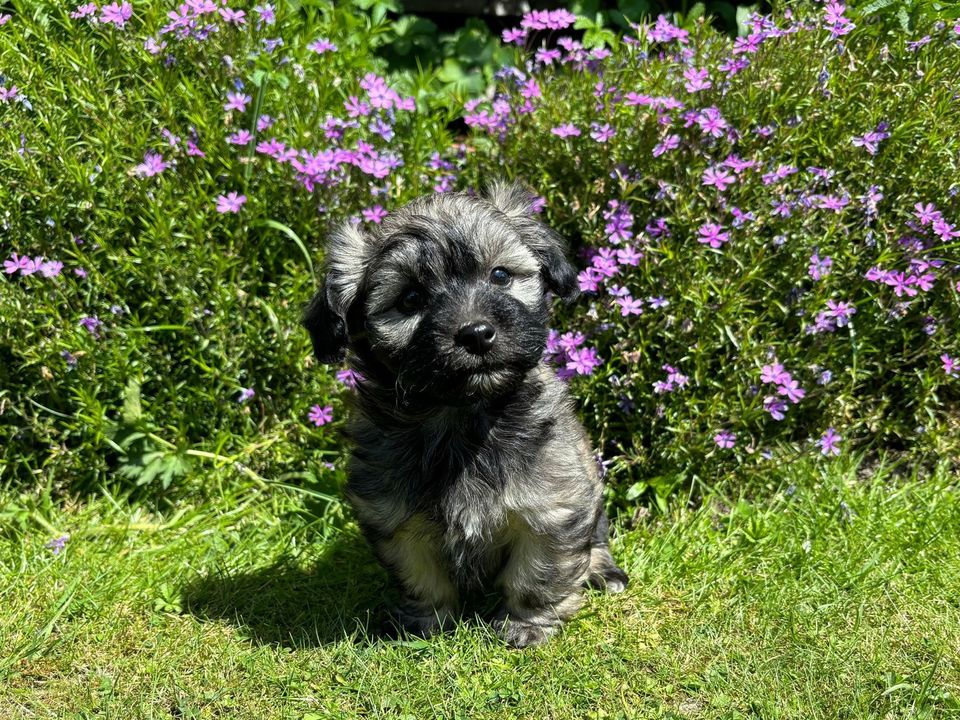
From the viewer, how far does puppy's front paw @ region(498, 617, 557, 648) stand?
11.7 ft

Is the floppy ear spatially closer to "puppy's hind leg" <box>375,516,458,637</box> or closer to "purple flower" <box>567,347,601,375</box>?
"purple flower" <box>567,347,601,375</box>

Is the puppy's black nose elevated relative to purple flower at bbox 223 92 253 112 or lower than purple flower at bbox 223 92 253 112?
A: lower

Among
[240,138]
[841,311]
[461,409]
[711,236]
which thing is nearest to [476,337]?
[461,409]

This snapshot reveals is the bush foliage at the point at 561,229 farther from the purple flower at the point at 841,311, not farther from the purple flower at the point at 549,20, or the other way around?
the purple flower at the point at 549,20

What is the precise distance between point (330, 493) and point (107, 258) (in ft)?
4.72

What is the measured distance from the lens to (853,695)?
10.5 ft

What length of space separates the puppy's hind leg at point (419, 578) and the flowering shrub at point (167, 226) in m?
1.11

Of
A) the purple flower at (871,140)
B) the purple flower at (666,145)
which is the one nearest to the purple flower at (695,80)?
the purple flower at (666,145)

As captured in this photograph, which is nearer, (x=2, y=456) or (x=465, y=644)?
(x=465, y=644)

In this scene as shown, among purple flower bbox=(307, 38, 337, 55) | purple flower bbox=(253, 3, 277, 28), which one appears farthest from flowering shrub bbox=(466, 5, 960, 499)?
purple flower bbox=(253, 3, 277, 28)

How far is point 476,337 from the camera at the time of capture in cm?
289

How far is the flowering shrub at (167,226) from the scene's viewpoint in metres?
4.17

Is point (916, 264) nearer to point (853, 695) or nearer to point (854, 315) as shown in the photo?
point (854, 315)

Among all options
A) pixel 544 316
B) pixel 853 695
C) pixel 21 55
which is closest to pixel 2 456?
pixel 21 55
